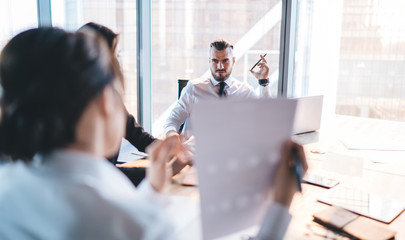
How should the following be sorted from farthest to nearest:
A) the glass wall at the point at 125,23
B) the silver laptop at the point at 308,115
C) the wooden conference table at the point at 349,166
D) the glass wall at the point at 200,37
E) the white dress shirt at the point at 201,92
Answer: the glass wall at the point at 200,37
the glass wall at the point at 125,23
the white dress shirt at the point at 201,92
the silver laptop at the point at 308,115
the wooden conference table at the point at 349,166

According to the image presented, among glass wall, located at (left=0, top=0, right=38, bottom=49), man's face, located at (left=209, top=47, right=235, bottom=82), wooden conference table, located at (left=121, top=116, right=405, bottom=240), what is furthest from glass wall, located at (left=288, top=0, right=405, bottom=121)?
glass wall, located at (left=0, top=0, right=38, bottom=49)

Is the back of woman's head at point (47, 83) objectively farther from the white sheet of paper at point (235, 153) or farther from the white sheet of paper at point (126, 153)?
the white sheet of paper at point (126, 153)

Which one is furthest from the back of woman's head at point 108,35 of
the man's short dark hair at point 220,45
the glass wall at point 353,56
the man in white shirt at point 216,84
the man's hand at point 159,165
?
Result: the glass wall at point 353,56

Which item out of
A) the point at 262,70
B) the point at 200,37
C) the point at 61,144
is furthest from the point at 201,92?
the point at 200,37

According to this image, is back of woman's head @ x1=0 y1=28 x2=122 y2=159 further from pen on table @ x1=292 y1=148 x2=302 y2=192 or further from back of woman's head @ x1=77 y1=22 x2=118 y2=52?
back of woman's head @ x1=77 y1=22 x2=118 y2=52

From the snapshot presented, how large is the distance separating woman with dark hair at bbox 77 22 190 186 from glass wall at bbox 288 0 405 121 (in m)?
2.60

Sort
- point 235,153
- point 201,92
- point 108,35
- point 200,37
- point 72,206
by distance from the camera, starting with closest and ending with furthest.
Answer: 1. point 72,206
2. point 235,153
3. point 108,35
4. point 201,92
5. point 200,37

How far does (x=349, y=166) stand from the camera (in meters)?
1.44

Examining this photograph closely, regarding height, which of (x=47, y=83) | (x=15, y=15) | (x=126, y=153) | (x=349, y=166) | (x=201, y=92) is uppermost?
(x=15, y=15)

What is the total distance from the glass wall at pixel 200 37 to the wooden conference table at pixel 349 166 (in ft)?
5.94

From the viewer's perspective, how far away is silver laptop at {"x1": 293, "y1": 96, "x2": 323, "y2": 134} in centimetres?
208

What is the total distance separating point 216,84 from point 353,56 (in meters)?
2.00

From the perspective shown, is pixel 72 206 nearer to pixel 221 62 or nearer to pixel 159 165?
pixel 159 165

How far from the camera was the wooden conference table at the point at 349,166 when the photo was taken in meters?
0.97
